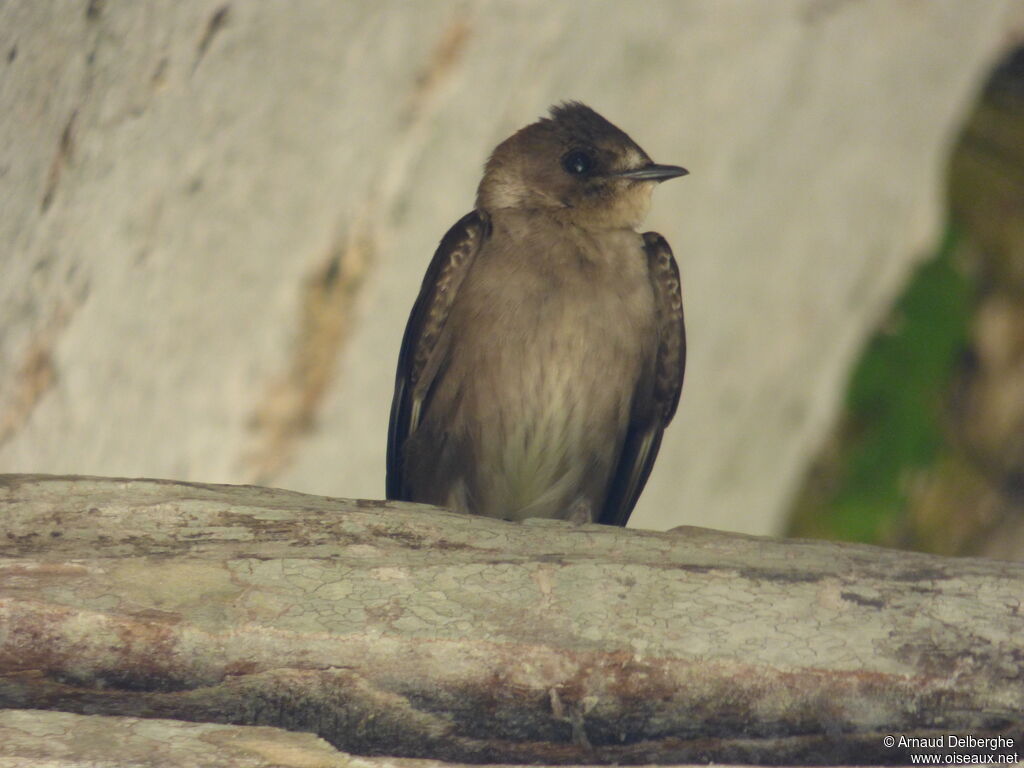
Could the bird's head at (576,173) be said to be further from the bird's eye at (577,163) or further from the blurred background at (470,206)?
the blurred background at (470,206)

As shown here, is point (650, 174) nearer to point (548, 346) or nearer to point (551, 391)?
point (548, 346)

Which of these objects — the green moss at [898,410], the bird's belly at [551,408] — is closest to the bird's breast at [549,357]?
the bird's belly at [551,408]

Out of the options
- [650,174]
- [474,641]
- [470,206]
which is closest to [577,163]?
[650,174]

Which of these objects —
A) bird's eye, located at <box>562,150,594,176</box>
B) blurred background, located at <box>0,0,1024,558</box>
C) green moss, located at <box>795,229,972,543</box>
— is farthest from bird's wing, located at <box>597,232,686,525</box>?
green moss, located at <box>795,229,972,543</box>

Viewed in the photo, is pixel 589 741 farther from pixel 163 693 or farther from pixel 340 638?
pixel 163 693

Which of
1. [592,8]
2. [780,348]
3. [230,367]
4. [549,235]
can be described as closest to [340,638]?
[549,235]
